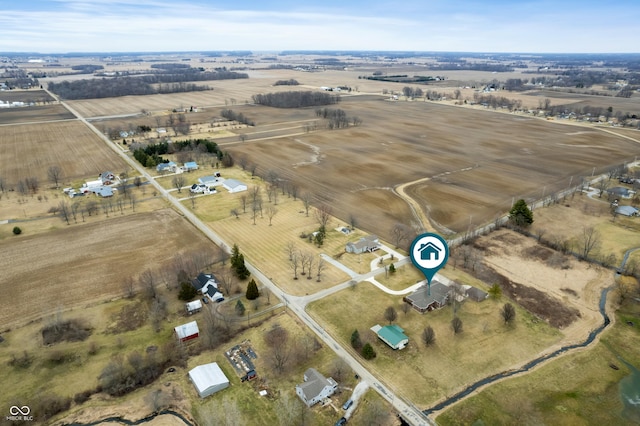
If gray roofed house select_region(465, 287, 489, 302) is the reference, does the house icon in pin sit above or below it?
above

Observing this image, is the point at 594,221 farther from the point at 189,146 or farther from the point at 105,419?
the point at 189,146

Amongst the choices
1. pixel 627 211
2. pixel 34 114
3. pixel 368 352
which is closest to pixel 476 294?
pixel 368 352

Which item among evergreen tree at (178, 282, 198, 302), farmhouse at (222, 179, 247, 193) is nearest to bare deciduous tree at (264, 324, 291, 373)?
evergreen tree at (178, 282, 198, 302)

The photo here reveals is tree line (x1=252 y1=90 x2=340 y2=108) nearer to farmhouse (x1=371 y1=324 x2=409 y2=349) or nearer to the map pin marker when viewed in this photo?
the map pin marker

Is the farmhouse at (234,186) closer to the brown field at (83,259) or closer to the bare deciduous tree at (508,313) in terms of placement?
the brown field at (83,259)

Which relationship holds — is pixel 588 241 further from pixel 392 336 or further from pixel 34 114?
pixel 34 114

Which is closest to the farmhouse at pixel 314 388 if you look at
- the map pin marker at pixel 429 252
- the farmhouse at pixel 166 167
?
the map pin marker at pixel 429 252

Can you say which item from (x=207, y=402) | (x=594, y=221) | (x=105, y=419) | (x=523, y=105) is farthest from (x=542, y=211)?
(x=523, y=105)
